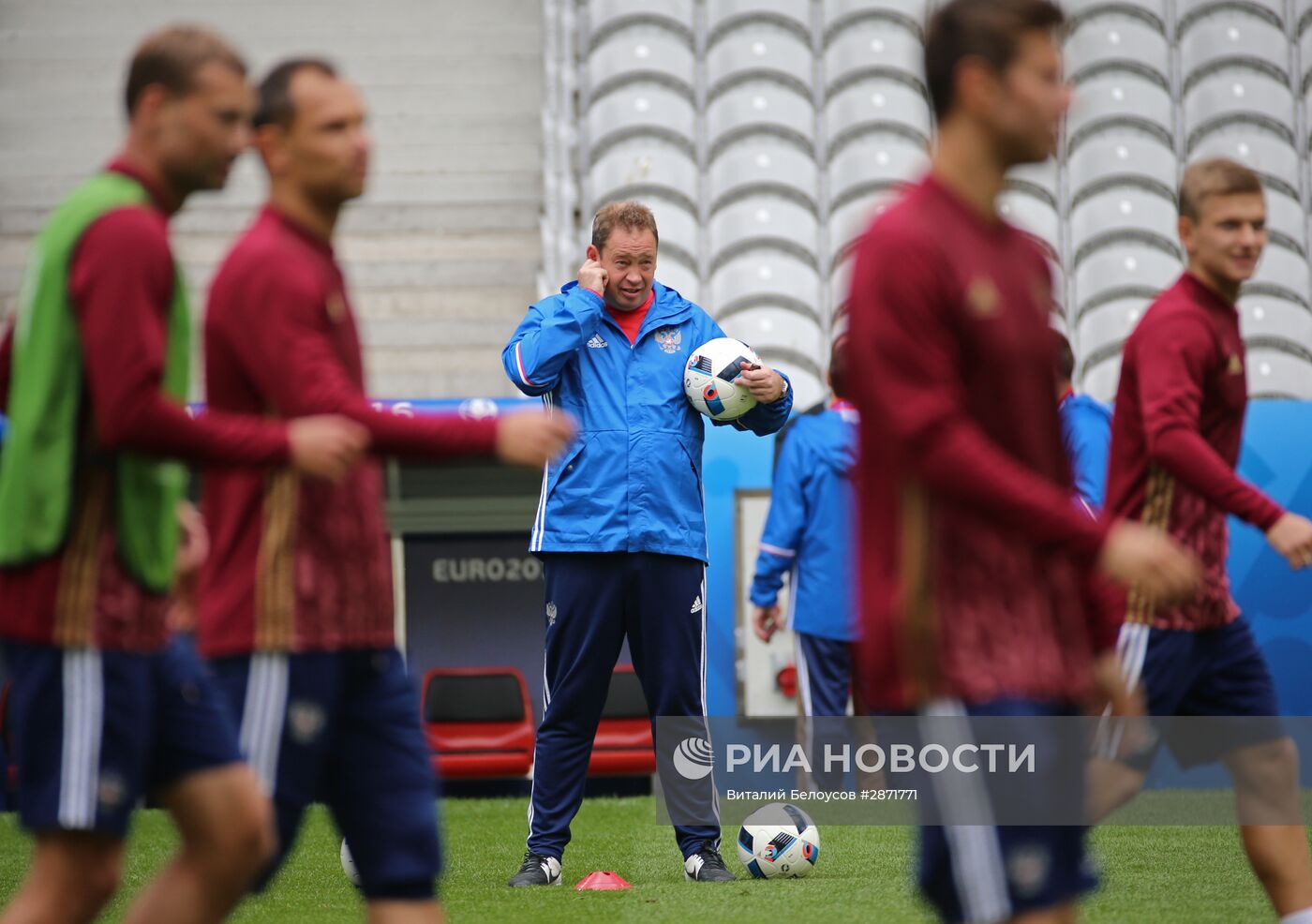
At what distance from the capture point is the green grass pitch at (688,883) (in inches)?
207

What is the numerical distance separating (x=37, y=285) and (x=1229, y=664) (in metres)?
2.91

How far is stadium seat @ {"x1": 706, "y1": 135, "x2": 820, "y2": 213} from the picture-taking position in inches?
534

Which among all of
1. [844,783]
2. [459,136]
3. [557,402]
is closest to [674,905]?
[557,402]

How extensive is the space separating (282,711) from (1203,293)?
247 centimetres

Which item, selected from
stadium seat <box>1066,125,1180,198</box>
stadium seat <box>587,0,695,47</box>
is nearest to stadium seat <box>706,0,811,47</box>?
stadium seat <box>587,0,695,47</box>

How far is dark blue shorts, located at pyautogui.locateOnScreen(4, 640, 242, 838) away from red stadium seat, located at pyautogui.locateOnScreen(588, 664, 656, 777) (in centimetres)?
684

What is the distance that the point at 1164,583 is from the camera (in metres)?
2.47

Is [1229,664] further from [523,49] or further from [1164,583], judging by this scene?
[523,49]

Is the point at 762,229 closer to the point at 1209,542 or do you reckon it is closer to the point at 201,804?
the point at 1209,542

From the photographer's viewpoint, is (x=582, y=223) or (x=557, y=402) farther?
(x=582, y=223)

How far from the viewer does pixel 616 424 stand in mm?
5980

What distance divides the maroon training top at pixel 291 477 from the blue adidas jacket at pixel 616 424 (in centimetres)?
264

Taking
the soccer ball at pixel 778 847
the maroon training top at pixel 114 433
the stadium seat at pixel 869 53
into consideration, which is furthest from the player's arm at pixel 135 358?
the stadium seat at pixel 869 53

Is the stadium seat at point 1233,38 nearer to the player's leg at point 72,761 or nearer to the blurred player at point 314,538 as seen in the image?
the blurred player at point 314,538
